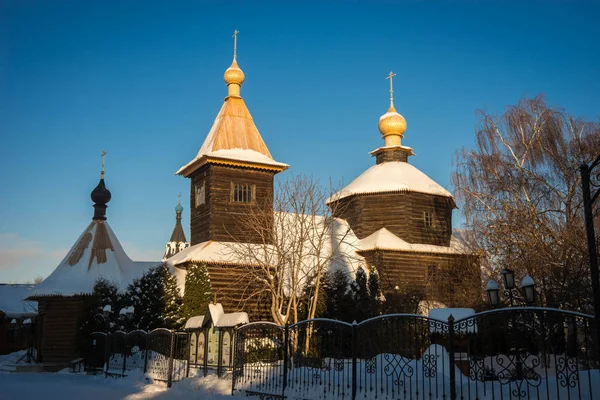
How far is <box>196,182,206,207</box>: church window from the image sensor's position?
2751cm

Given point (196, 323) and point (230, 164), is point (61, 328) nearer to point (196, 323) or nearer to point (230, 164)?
point (230, 164)

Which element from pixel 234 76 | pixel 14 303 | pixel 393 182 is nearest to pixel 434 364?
pixel 393 182

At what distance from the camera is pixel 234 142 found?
27297 millimetres

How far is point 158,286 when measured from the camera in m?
24.9

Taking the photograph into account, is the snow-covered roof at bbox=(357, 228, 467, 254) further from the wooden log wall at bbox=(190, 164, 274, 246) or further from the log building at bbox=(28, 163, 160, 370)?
the log building at bbox=(28, 163, 160, 370)

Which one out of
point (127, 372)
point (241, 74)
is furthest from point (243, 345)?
point (241, 74)

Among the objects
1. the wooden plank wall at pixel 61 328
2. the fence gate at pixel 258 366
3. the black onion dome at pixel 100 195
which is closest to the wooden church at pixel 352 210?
the black onion dome at pixel 100 195

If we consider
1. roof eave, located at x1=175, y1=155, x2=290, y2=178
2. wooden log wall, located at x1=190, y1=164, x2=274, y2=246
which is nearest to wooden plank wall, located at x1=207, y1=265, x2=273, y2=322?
wooden log wall, located at x1=190, y1=164, x2=274, y2=246

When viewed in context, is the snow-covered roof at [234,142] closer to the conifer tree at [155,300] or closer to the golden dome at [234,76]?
the golden dome at [234,76]

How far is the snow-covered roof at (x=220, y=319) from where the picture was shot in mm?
15952

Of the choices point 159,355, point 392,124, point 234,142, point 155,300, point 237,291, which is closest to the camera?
point 159,355

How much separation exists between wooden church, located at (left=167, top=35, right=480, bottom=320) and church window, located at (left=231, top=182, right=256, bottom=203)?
44 mm

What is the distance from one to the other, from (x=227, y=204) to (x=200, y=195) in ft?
6.09

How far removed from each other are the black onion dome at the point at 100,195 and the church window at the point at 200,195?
454cm
